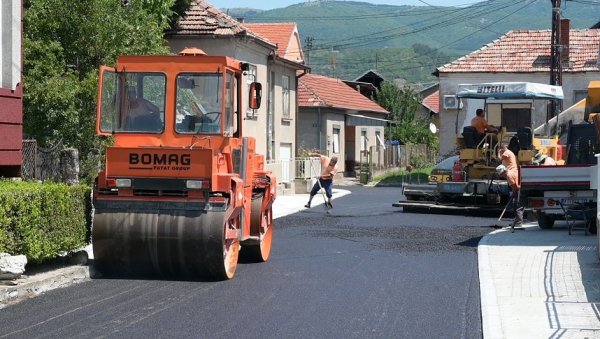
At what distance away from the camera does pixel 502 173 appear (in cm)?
2220

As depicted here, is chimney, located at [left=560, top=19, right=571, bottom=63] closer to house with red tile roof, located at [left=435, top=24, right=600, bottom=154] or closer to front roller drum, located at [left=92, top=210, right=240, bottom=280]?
house with red tile roof, located at [left=435, top=24, right=600, bottom=154]

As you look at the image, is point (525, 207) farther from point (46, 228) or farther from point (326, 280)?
point (46, 228)

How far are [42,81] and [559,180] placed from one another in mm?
10458

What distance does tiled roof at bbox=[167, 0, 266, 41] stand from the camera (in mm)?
31203

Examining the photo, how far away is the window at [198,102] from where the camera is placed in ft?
45.9

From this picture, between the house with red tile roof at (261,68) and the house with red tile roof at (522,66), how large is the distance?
368 inches

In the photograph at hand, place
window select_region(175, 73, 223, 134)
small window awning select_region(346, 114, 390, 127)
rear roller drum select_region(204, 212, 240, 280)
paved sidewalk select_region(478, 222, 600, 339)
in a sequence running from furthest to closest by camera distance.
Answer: small window awning select_region(346, 114, 390, 127), window select_region(175, 73, 223, 134), rear roller drum select_region(204, 212, 240, 280), paved sidewalk select_region(478, 222, 600, 339)

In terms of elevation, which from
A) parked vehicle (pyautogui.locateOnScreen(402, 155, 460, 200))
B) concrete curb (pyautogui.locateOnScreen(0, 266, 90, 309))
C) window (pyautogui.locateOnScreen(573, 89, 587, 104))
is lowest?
concrete curb (pyautogui.locateOnScreen(0, 266, 90, 309))

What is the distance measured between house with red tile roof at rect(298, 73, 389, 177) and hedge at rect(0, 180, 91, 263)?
34.5m

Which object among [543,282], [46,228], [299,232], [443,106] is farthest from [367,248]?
[443,106]

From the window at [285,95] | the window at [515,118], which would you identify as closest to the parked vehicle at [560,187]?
the window at [515,118]

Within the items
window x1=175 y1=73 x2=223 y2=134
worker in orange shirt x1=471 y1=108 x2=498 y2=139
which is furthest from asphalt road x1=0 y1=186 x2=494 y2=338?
worker in orange shirt x1=471 y1=108 x2=498 y2=139

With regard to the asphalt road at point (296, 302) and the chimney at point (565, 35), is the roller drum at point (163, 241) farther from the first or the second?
the chimney at point (565, 35)

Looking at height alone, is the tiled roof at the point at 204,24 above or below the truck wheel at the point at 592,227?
above
